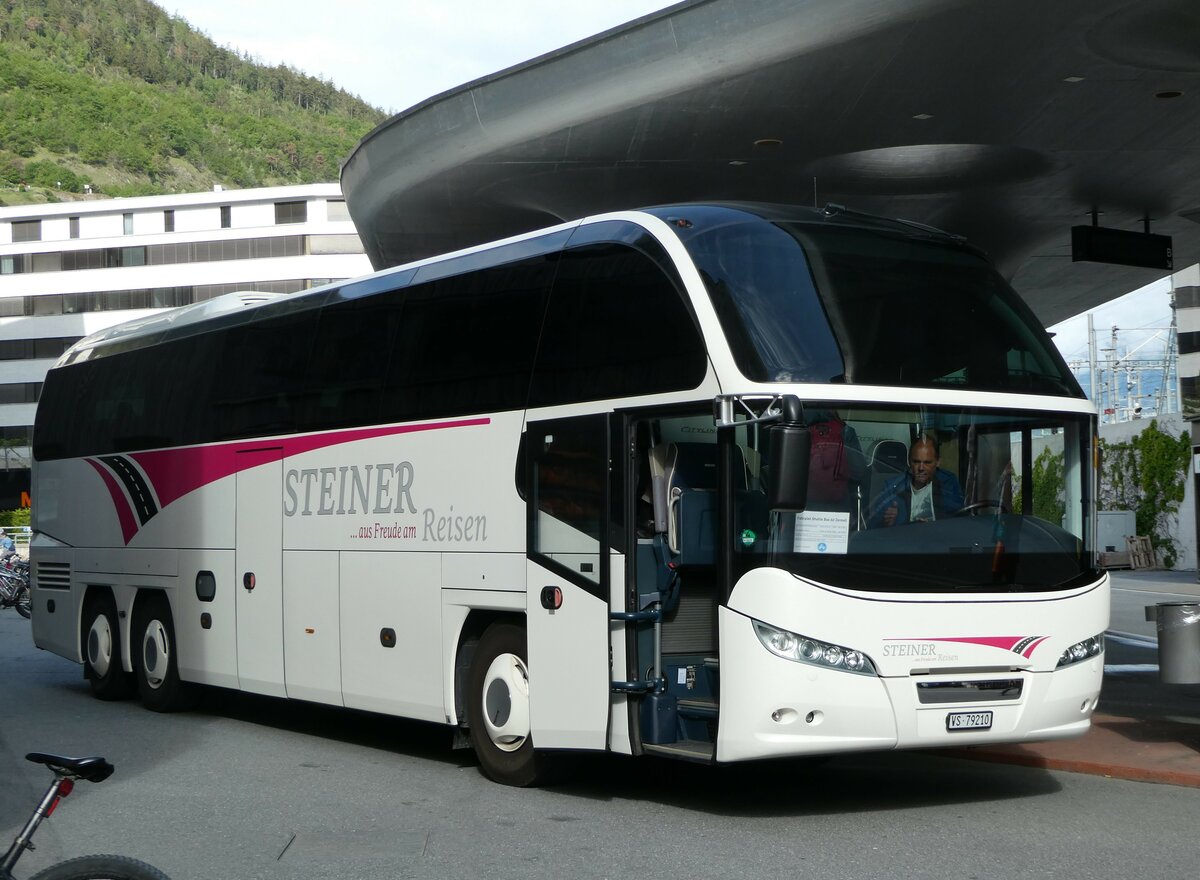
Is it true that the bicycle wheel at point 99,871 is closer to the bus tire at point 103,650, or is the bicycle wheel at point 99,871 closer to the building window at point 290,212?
the bus tire at point 103,650

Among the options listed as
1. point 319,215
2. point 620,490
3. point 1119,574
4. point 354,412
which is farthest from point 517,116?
point 319,215

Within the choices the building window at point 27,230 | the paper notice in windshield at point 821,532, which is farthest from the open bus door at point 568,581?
the building window at point 27,230

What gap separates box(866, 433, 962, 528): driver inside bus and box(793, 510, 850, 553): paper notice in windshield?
177 mm

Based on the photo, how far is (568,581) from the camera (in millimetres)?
9734

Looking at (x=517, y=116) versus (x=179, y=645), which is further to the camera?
(x=517, y=116)

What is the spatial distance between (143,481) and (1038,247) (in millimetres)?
13526

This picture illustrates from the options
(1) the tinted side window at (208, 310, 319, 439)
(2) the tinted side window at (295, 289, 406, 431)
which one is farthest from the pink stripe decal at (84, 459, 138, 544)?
(2) the tinted side window at (295, 289, 406, 431)

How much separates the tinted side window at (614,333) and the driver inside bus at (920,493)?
125cm

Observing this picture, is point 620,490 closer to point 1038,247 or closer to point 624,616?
point 624,616

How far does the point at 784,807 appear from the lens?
31.2ft

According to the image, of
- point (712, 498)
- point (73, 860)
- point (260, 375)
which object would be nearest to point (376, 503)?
point (260, 375)

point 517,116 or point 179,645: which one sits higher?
point 517,116

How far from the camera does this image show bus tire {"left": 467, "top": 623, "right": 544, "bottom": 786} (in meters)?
10.2

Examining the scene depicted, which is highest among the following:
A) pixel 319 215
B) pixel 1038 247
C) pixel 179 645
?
pixel 319 215
